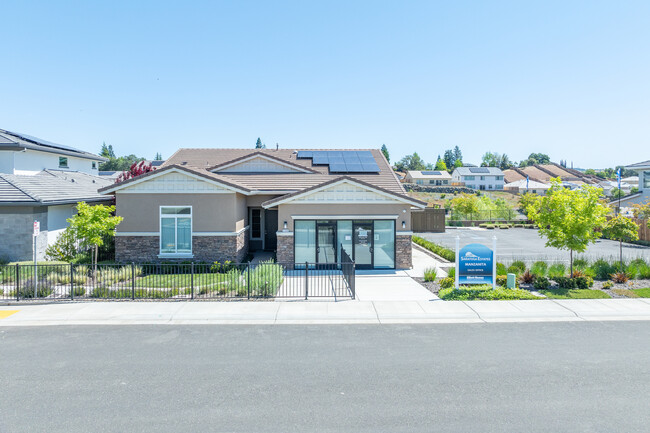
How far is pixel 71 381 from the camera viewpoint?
7.68m

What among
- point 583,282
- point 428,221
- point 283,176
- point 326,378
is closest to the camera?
point 326,378

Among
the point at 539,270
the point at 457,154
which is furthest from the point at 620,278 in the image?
the point at 457,154

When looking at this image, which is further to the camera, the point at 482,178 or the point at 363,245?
the point at 482,178

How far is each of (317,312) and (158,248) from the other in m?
9.29

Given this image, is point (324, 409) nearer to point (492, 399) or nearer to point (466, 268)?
point (492, 399)

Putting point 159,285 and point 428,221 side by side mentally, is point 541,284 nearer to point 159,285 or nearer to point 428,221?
point 159,285

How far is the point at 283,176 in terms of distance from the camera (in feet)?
74.9

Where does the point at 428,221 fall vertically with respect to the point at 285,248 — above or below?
above

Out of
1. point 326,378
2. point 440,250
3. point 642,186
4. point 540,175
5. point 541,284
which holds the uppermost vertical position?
point 540,175

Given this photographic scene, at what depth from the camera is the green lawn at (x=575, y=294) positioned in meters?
13.9

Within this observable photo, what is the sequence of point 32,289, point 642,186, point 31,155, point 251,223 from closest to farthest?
1. point 32,289
2. point 251,223
3. point 31,155
4. point 642,186

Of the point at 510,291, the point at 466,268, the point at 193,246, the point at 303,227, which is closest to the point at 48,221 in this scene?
the point at 193,246

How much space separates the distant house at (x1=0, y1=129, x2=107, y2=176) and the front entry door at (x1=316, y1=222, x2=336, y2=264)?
51.3ft

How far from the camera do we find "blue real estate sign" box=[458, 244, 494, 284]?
14250 millimetres
